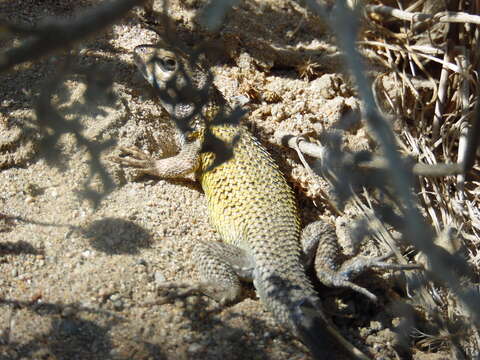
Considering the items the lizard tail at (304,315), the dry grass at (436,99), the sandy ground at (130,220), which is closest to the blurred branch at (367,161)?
the sandy ground at (130,220)

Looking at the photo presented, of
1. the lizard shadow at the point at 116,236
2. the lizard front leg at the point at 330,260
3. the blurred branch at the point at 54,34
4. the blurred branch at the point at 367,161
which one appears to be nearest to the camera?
the blurred branch at the point at 54,34

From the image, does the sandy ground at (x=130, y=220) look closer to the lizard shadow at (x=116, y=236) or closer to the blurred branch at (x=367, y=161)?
the lizard shadow at (x=116, y=236)

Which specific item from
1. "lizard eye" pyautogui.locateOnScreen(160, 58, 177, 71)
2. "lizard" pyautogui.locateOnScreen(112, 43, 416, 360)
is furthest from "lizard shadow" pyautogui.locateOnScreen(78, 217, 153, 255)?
"lizard eye" pyautogui.locateOnScreen(160, 58, 177, 71)

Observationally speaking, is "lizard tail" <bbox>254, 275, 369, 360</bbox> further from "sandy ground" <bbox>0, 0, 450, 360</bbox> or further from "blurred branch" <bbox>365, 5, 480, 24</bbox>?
"blurred branch" <bbox>365, 5, 480, 24</bbox>

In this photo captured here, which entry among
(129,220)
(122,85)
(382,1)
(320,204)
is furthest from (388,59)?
(129,220)

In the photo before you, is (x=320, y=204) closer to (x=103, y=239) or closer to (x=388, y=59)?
(x=388, y=59)

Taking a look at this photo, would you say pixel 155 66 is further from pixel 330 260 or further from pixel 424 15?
pixel 424 15
